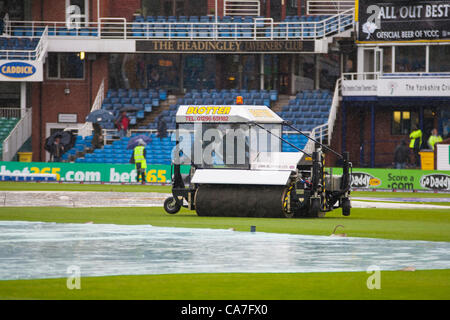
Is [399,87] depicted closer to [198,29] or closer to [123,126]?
[198,29]

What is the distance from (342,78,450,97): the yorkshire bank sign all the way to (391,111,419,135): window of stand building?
3.10m

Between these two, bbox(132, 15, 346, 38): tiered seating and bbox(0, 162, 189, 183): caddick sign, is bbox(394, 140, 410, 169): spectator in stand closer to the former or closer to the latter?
bbox(132, 15, 346, 38): tiered seating

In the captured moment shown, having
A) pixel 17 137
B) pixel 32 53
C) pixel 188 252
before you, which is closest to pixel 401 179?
pixel 17 137

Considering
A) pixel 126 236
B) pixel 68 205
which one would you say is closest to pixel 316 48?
pixel 68 205

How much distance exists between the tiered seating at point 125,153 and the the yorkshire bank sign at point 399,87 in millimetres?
10393

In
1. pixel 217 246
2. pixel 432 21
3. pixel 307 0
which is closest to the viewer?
pixel 217 246

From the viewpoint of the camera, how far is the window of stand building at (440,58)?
5012cm

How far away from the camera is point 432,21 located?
48875 mm

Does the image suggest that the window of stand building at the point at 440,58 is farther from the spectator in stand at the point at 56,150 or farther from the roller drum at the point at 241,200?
the roller drum at the point at 241,200

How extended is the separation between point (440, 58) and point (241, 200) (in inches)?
1195

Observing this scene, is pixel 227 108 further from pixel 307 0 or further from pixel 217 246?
pixel 307 0

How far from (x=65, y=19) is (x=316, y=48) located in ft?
50.0

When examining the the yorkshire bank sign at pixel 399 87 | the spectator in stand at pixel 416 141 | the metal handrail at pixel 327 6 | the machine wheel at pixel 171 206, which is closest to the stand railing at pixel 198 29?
the metal handrail at pixel 327 6
